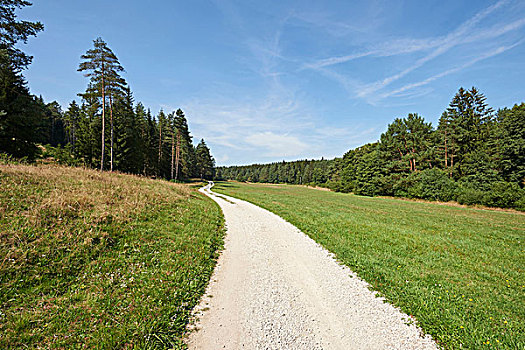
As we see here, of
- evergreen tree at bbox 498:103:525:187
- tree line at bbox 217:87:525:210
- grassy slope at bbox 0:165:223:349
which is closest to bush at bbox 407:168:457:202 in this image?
tree line at bbox 217:87:525:210

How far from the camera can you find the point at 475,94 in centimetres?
3859

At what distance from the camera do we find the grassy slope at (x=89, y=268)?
11.7 ft

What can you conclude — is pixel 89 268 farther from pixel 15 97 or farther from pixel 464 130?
pixel 464 130

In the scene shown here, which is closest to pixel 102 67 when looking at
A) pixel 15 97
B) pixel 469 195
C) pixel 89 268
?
pixel 15 97

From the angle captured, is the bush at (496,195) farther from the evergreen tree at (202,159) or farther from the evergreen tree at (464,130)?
the evergreen tree at (202,159)

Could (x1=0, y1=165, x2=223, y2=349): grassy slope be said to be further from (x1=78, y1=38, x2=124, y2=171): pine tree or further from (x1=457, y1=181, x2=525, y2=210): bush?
(x1=457, y1=181, x2=525, y2=210): bush

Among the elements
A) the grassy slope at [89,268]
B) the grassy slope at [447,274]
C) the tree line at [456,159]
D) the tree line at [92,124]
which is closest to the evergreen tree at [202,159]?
the tree line at [92,124]

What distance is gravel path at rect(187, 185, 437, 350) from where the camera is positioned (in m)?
3.75

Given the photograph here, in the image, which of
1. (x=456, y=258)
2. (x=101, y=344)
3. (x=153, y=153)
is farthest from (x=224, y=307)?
(x=153, y=153)

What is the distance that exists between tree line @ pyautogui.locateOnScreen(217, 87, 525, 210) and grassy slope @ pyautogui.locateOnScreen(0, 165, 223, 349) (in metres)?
38.8

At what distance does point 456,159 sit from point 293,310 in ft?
161

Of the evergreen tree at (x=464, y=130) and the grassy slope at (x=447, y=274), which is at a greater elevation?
the evergreen tree at (x=464, y=130)

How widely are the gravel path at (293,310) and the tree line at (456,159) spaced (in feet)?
114

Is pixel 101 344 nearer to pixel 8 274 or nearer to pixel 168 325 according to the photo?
pixel 168 325
